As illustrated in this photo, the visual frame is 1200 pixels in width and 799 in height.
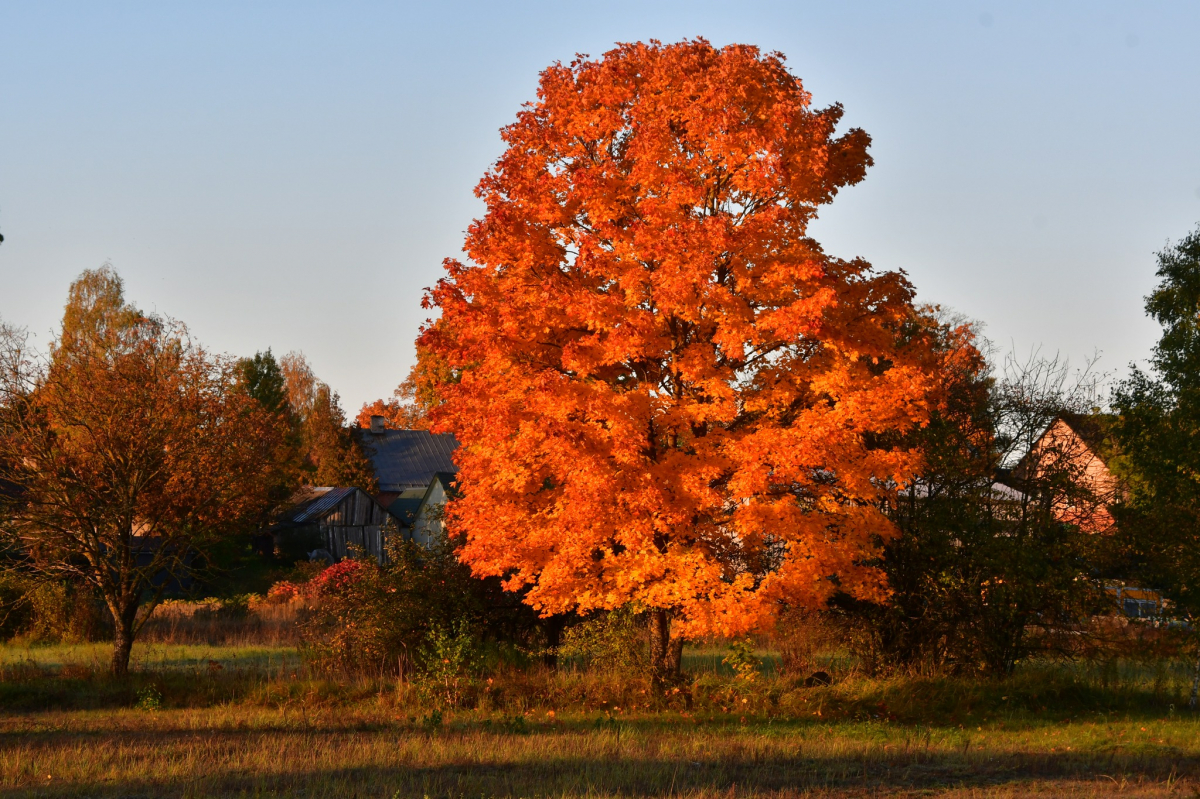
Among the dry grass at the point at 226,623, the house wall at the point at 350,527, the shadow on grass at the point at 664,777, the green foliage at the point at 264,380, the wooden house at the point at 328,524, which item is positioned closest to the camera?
the shadow on grass at the point at 664,777

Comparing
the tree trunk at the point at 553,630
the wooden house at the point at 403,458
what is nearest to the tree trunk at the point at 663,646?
the tree trunk at the point at 553,630

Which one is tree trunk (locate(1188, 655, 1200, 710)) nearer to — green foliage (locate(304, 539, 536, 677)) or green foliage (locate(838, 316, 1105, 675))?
green foliage (locate(838, 316, 1105, 675))

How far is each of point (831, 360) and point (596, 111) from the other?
5.74 m

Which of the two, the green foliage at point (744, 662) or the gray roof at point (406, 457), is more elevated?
the gray roof at point (406, 457)

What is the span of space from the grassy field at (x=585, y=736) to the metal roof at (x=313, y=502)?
2726 cm

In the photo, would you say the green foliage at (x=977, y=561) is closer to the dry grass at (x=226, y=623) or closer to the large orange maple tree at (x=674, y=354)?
the large orange maple tree at (x=674, y=354)

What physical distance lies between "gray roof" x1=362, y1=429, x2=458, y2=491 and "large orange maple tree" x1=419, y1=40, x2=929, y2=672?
50.3 meters

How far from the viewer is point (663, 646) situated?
17.8 meters

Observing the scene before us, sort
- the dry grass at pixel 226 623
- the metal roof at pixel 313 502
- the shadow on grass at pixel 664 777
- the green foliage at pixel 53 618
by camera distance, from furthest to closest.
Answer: the metal roof at pixel 313 502 < the dry grass at pixel 226 623 < the green foliage at pixel 53 618 < the shadow on grass at pixel 664 777

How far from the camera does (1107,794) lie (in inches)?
420

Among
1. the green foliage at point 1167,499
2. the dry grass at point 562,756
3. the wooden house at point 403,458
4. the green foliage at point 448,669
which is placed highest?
the wooden house at point 403,458

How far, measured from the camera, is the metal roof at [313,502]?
1916 inches

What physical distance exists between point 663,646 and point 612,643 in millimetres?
941

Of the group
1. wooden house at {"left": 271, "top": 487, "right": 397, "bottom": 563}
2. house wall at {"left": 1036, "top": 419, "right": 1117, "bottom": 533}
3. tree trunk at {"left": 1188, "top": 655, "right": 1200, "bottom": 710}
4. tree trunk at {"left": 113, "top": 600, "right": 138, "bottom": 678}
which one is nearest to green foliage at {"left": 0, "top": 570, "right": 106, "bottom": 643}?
tree trunk at {"left": 113, "top": 600, "right": 138, "bottom": 678}
